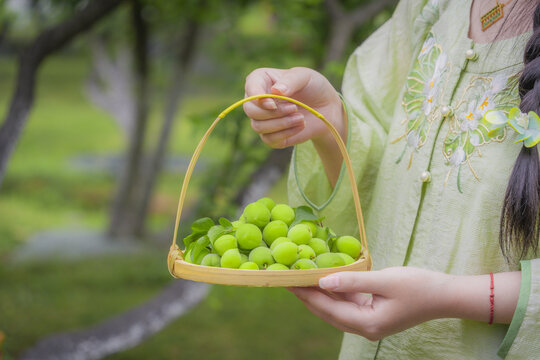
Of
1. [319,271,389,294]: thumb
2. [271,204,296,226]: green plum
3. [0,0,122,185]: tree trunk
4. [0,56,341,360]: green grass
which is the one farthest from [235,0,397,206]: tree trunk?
[319,271,389,294]: thumb

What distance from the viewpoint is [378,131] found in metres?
1.22

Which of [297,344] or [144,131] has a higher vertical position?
[144,131]

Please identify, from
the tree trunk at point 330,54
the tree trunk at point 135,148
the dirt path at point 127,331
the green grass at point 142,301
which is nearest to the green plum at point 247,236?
the tree trunk at point 330,54

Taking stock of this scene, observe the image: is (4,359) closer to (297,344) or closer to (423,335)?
(297,344)

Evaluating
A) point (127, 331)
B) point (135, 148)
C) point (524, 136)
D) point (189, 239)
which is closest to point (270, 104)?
point (189, 239)

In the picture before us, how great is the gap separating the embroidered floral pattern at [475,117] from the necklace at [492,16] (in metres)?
0.11

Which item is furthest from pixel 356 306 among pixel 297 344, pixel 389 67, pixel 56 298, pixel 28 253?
pixel 28 253

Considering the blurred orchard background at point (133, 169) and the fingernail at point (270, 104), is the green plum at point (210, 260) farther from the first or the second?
the blurred orchard background at point (133, 169)

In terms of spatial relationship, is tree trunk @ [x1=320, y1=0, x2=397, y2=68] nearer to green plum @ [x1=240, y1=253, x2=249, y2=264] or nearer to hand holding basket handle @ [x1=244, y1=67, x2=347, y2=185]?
hand holding basket handle @ [x1=244, y1=67, x2=347, y2=185]

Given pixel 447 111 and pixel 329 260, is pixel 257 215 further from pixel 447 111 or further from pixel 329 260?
pixel 447 111

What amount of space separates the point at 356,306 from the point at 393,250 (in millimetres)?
200

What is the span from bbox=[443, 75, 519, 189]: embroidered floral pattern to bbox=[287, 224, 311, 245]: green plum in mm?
286

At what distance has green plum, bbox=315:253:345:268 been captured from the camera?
37.1 inches

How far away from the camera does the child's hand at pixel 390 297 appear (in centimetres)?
85
